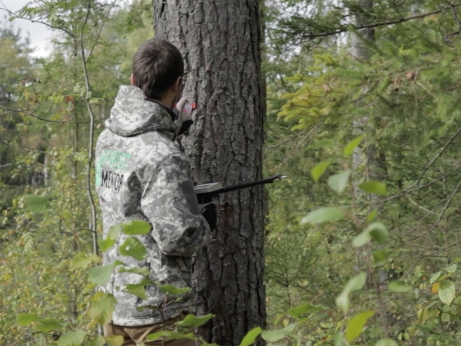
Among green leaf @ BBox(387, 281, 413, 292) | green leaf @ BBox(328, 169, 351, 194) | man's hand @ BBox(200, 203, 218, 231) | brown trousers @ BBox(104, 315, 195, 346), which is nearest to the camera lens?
green leaf @ BBox(328, 169, 351, 194)

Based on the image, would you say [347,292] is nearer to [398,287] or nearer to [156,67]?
[398,287]

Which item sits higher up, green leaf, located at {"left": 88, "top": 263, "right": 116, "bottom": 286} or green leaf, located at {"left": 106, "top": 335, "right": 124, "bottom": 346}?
green leaf, located at {"left": 88, "top": 263, "right": 116, "bottom": 286}

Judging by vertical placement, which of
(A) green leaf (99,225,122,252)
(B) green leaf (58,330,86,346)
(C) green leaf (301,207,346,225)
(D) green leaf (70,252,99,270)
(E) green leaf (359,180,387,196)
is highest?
(E) green leaf (359,180,387,196)

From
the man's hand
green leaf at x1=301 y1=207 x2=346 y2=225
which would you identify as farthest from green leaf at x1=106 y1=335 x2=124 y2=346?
green leaf at x1=301 y1=207 x2=346 y2=225

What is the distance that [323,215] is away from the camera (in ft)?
4.84

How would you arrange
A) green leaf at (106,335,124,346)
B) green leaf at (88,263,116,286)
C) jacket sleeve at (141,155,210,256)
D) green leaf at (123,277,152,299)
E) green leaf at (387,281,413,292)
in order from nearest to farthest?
green leaf at (387,281,413,292) → green leaf at (88,263,116,286) → green leaf at (123,277,152,299) → green leaf at (106,335,124,346) → jacket sleeve at (141,155,210,256)

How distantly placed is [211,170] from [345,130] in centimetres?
103

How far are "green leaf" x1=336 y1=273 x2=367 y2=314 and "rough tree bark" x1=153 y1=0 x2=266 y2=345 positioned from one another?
1903mm

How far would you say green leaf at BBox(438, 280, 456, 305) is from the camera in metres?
2.82

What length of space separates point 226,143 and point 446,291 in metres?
1.34

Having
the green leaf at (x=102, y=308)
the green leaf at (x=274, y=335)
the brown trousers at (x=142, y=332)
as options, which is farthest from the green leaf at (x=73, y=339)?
the brown trousers at (x=142, y=332)

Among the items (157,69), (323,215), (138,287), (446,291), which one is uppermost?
(157,69)

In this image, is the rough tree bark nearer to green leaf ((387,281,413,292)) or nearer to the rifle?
the rifle

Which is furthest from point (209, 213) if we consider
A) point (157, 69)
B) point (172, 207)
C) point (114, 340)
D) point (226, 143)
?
point (114, 340)
